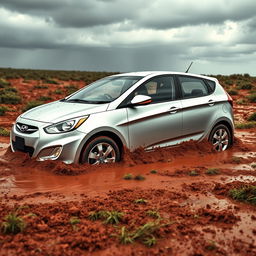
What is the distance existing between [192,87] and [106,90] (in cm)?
177

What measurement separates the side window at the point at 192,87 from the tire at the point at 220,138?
766 mm

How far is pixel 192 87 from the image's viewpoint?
7414 mm

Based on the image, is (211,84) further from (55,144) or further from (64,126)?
(55,144)

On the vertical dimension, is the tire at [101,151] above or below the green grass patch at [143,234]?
above

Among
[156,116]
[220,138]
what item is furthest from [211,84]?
[156,116]

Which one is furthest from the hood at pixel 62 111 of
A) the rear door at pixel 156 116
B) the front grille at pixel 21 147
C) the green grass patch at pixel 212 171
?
Answer: the green grass patch at pixel 212 171

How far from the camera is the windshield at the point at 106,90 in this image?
21.3 feet

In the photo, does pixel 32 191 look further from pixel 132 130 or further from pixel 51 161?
pixel 132 130

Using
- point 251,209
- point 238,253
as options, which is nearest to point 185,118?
point 251,209

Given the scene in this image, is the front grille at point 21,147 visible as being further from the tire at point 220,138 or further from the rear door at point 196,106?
the tire at point 220,138

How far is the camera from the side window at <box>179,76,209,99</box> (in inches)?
284

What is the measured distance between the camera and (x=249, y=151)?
8.01 metres

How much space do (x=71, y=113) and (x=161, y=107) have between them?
1654 mm

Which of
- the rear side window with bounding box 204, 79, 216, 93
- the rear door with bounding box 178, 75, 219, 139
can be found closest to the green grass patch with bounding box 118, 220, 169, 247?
the rear door with bounding box 178, 75, 219, 139
